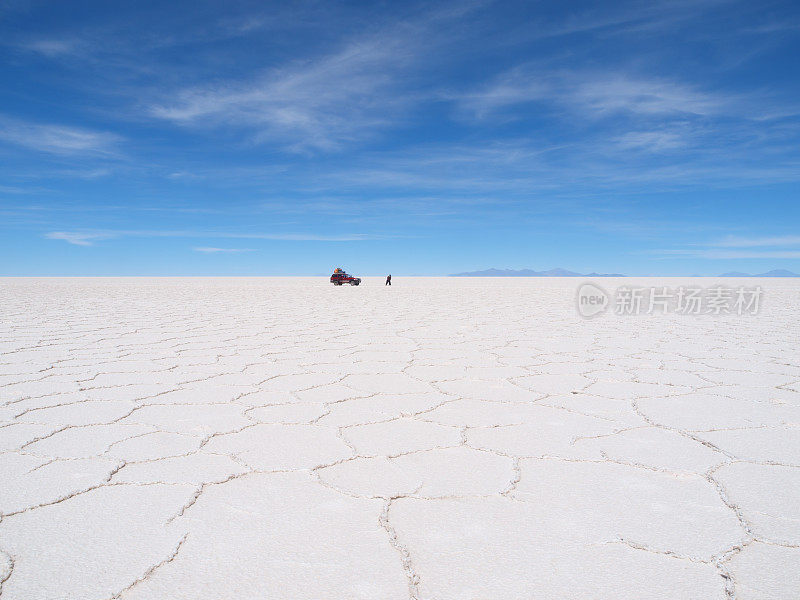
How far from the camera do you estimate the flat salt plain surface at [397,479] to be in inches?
41.4

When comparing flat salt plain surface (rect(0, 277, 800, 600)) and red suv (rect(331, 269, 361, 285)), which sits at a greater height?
red suv (rect(331, 269, 361, 285))

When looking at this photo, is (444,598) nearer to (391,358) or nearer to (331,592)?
(331,592)

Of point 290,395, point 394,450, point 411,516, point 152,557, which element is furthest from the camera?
point 290,395

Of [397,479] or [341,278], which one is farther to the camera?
[341,278]

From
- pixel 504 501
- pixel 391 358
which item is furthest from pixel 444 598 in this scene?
pixel 391 358

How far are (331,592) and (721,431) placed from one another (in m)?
1.69

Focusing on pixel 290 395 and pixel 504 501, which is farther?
pixel 290 395

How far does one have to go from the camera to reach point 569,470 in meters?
1.57

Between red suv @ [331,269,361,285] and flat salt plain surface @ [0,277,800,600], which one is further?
red suv @ [331,269,361,285]

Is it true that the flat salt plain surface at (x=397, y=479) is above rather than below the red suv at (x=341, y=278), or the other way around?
below

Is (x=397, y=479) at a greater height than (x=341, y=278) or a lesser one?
lesser

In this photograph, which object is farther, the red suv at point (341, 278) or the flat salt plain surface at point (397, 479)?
the red suv at point (341, 278)

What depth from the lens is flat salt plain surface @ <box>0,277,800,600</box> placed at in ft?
3.45

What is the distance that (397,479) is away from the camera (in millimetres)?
1500
